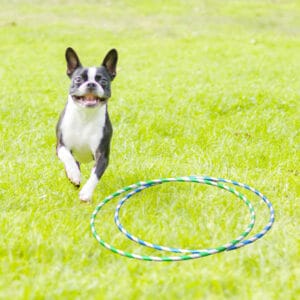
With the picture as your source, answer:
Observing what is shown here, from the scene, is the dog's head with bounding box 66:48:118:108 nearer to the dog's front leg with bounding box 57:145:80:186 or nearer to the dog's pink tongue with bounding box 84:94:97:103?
the dog's pink tongue with bounding box 84:94:97:103

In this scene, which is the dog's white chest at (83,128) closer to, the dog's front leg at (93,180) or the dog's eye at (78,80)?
the dog's front leg at (93,180)

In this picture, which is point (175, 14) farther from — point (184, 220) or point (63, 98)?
point (184, 220)

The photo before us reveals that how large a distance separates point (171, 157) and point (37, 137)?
1.75m

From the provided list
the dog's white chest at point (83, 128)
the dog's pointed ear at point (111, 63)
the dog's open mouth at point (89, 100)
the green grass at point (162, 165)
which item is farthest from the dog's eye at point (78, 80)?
the green grass at point (162, 165)

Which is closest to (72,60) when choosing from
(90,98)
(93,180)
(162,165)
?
(90,98)

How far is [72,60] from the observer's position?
5.44 meters

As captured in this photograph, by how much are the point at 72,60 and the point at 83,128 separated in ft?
2.06

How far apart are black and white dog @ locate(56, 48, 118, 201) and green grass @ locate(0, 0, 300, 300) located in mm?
314

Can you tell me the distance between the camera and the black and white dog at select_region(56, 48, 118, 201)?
204 inches

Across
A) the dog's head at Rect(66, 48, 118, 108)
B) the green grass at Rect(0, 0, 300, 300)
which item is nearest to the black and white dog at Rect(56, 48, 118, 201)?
the dog's head at Rect(66, 48, 118, 108)

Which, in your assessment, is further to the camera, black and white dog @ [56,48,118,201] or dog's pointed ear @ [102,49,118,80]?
dog's pointed ear @ [102,49,118,80]

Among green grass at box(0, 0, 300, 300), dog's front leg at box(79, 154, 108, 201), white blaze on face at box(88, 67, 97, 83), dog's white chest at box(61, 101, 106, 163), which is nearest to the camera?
green grass at box(0, 0, 300, 300)

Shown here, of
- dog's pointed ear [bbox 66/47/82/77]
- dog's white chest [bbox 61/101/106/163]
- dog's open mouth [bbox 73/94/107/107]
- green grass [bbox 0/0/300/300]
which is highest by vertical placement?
dog's pointed ear [bbox 66/47/82/77]

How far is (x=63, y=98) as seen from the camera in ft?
31.6
